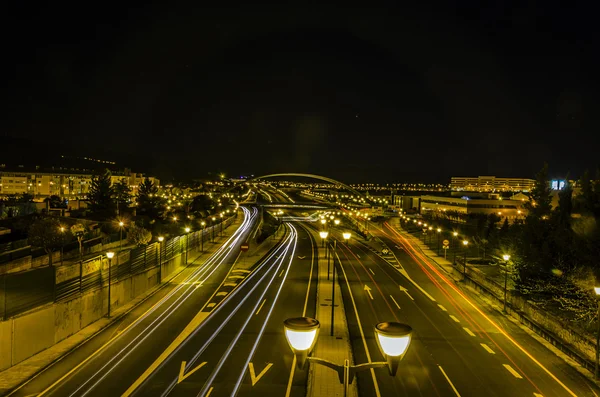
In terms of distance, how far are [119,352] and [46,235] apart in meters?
16.9

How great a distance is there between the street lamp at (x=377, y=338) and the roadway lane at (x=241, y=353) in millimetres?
7530

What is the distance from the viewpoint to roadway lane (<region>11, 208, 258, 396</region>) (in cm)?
1272

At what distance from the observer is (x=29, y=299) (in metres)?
15.5

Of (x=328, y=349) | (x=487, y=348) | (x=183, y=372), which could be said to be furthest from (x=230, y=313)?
(x=487, y=348)

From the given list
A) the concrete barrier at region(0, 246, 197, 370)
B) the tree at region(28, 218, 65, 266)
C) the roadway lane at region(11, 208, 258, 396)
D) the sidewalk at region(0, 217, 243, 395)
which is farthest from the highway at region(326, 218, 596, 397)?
the tree at region(28, 218, 65, 266)

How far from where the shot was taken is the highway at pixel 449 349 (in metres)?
13.4

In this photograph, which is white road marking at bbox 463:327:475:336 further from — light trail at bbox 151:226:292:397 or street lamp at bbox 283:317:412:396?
street lamp at bbox 283:317:412:396

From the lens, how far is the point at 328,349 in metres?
16.3

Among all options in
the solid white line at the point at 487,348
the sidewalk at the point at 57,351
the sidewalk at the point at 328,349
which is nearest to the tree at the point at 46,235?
the sidewalk at the point at 57,351

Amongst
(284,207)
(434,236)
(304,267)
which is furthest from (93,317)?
(284,207)

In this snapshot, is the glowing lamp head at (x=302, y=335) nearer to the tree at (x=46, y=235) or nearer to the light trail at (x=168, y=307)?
the light trail at (x=168, y=307)

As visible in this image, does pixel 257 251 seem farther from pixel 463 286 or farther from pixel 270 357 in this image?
pixel 270 357

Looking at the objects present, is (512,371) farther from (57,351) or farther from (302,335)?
(57,351)

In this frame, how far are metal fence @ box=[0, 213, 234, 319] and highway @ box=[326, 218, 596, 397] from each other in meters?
11.2
